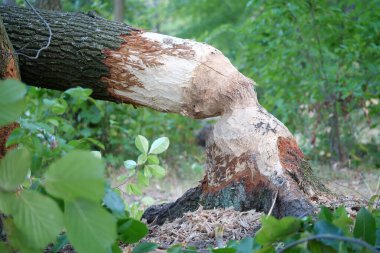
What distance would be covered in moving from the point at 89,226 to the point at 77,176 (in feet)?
0.48

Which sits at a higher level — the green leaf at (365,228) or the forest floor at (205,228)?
the green leaf at (365,228)

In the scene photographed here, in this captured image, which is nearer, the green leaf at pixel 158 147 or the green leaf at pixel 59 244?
the green leaf at pixel 59 244

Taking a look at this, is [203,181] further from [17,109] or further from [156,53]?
[17,109]

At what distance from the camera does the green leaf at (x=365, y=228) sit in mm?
1559

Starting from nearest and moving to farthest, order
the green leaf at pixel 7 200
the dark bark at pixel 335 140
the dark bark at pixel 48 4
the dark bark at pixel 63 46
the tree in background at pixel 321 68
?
the green leaf at pixel 7 200, the dark bark at pixel 63 46, the dark bark at pixel 48 4, the tree in background at pixel 321 68, the dark bark at pixel 335 140

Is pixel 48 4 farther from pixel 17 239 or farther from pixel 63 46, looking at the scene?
pixel 17 239

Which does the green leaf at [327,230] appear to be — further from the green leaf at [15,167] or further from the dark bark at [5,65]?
the dark bark at [5,65]

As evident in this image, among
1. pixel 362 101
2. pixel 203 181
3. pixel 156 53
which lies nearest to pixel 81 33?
pixel 156 53

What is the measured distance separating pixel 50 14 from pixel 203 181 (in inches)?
51.2

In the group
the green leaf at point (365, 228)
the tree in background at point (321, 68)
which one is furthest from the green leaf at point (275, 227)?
the tree in background at point (321, 68)

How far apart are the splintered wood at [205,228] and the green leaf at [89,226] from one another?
0.90 meters

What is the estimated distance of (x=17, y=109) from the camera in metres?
1.27

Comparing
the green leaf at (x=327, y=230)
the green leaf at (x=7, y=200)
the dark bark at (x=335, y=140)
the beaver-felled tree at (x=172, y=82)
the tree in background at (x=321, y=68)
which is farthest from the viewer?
the dark bark at (x=335, y=140)


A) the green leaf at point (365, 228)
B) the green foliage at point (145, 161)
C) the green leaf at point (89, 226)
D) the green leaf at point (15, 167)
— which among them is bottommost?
the green foliage at point (145, 161)
